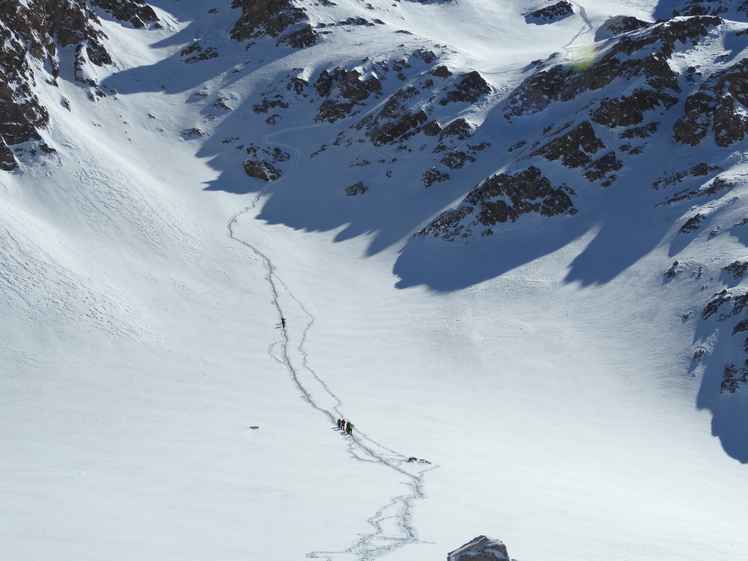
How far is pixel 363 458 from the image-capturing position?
22562mm

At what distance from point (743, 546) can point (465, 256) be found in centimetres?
3527

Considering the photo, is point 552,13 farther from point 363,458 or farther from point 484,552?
point 484,552

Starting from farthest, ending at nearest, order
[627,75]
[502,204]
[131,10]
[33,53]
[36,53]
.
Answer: [131,10] → [36,53] → [33,53] → [627,75] → [502,204]

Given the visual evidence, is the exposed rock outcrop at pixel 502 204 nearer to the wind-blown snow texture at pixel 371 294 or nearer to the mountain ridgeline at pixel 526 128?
the mountain ridgeline at pixel 526 128

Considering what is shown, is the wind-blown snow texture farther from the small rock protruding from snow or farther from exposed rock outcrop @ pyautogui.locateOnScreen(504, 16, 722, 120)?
the small rock protruding from snow

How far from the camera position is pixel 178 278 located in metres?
45.1

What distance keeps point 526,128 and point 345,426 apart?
4735cm

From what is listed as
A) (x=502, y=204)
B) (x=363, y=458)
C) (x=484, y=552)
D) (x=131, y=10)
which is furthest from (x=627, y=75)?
(x=131, y=10)

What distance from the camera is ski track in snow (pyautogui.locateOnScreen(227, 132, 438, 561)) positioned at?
13375 millimetres

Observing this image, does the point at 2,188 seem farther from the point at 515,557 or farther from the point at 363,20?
the point at 363,20

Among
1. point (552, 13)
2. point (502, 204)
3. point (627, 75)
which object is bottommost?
point (502, 204)

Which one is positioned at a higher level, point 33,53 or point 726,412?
point 33,53

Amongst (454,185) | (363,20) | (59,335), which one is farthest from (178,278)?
(363,20)

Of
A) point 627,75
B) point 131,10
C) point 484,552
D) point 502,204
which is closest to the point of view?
point 484,552
